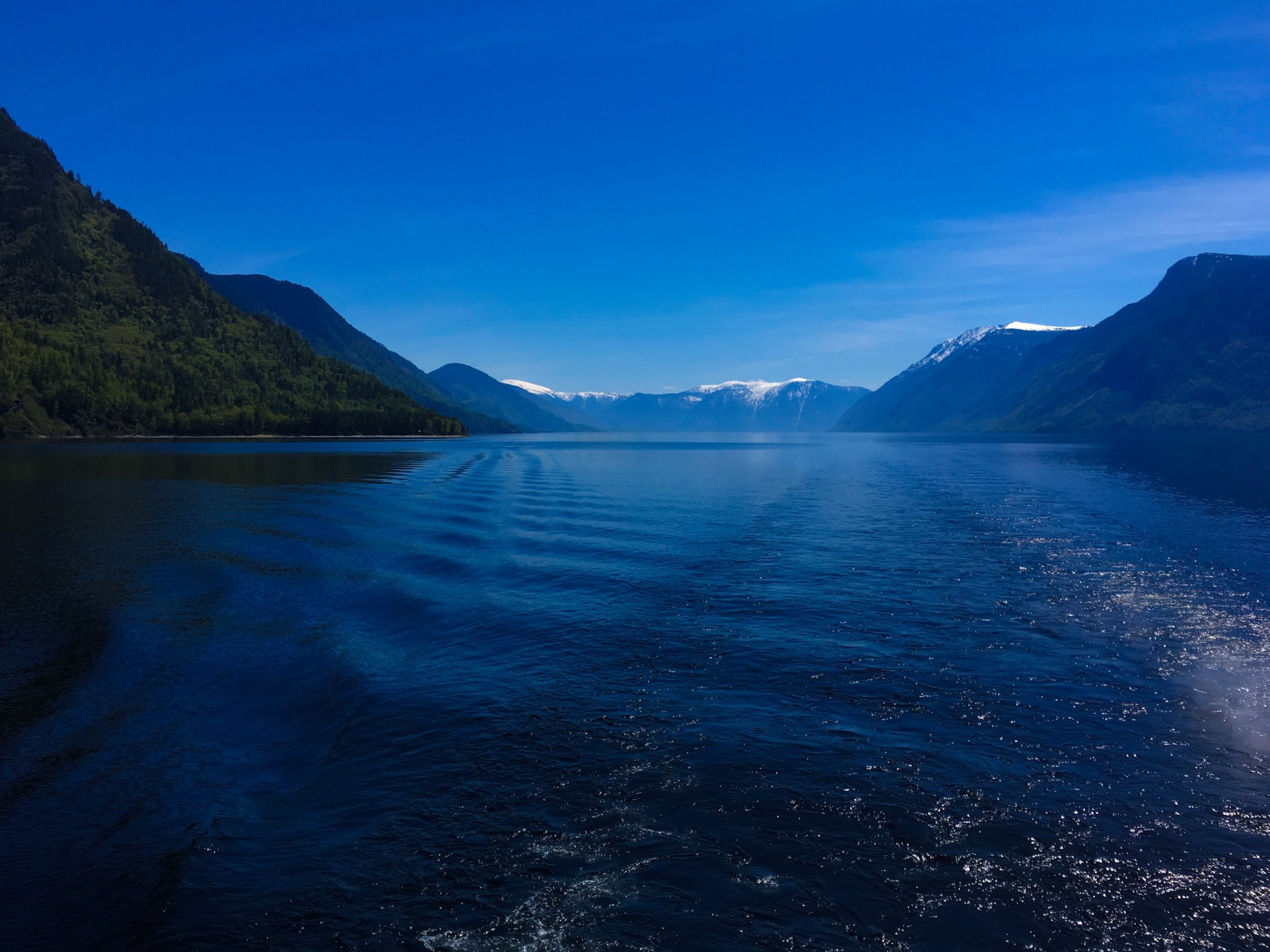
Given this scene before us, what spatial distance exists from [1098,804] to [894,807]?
4.15m

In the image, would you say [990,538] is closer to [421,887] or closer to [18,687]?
[421,887]

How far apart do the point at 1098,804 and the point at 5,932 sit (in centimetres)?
1880

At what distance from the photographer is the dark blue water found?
10.6 m

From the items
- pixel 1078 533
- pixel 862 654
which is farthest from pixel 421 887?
pixel 1078 533

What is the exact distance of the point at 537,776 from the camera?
14852 millimetres

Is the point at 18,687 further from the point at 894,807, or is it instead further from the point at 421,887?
the point at 894,807

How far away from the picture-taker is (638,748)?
1616cm

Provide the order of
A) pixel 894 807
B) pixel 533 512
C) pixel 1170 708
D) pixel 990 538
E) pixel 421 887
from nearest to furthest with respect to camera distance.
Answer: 1. pixel 421 887
2. pixel 894 807
3. pixel 1170 708
4. pixel 990 538
5. pixel 533 512

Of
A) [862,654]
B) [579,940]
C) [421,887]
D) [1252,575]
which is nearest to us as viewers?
[579,940]

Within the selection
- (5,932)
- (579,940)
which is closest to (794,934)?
(579,940)

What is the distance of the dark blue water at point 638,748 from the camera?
10.6 m

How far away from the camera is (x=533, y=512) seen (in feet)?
197

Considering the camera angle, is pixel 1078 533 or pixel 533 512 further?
pixel 533 512

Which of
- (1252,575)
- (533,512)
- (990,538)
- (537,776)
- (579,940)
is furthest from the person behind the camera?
(533,512)
